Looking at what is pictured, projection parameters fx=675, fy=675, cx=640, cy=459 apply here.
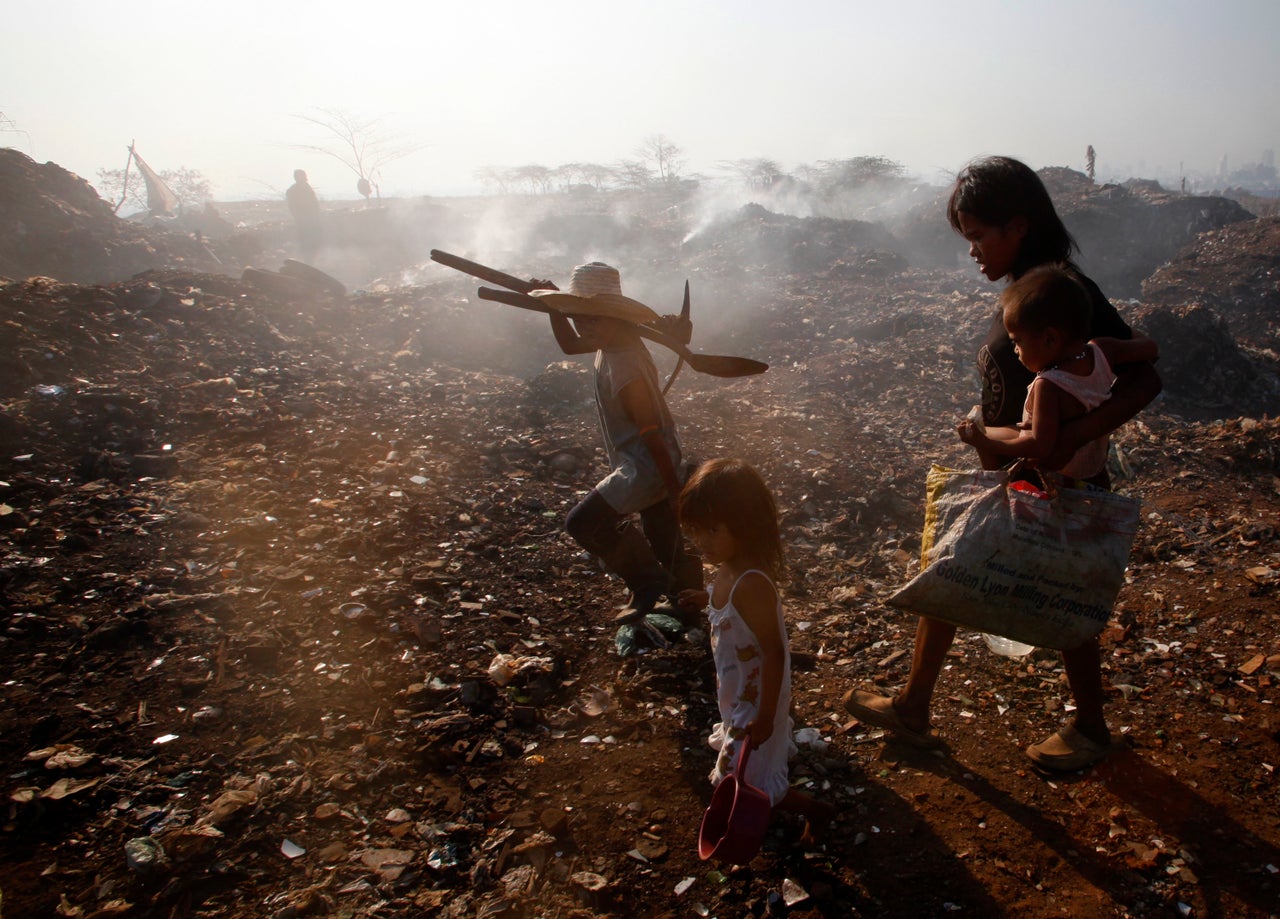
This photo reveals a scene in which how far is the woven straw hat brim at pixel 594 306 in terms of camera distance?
256 centimetres

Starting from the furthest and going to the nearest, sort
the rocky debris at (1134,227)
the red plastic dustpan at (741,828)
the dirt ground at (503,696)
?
1. the rocky debris at (1134,227)
2. the dirt ground at (503,696)
3. the red plastic dustpan at (741,828)

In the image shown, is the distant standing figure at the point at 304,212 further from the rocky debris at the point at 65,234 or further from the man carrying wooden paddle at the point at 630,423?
the man carrying wooden paddle at the point at 630,423

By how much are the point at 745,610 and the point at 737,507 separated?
0.84 ft

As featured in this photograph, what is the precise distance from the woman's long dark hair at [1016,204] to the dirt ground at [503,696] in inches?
57.3

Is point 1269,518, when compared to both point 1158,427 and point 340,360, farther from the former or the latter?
point 340,360

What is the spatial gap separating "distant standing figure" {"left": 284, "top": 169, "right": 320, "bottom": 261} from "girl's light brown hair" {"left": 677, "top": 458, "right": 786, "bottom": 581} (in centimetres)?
2277

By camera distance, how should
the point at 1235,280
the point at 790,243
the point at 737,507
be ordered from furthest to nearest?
1. the point at 790,243
2. the point at 1235,280
3. the point at 737,507

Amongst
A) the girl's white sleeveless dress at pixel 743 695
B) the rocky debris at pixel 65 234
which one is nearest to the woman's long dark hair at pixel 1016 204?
the girl's white sleeveless dress at pixel 743 695

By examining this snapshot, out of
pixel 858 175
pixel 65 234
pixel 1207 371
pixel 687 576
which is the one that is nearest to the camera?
pixel 687 576

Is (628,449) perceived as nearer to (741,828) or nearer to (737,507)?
(737,507)

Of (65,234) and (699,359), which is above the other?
(65,234)

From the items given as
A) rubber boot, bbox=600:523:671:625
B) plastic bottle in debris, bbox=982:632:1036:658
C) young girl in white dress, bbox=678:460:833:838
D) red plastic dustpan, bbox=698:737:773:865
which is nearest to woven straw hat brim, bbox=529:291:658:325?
rubber boot, bbox=600:523:671:625

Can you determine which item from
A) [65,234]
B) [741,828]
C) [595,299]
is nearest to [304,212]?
[65,234]

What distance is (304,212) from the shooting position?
21.4 m
